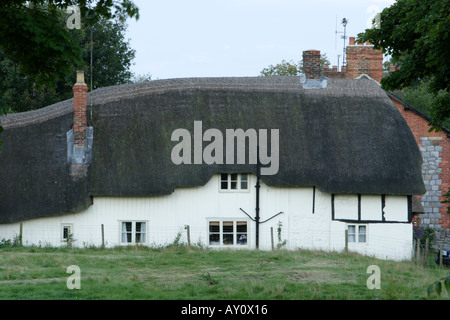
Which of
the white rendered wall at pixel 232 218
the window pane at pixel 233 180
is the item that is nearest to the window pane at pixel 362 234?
the white rendered wall at pixel 232 218

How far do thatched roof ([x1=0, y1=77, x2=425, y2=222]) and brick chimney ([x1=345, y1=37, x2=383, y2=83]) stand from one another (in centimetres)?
607

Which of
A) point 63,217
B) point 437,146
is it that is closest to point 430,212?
point 437,146

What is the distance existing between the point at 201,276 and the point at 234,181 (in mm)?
9963

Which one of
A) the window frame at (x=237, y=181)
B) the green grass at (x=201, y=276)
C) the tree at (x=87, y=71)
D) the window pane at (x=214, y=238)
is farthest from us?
the tree at (x=87, y=71)

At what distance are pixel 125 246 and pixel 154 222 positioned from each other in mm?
1439

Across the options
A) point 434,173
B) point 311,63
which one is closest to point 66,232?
point 311,63

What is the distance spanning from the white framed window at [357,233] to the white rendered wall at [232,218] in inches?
7.9

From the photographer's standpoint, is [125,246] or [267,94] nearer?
[125,246]

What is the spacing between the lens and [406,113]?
3425 centimetres

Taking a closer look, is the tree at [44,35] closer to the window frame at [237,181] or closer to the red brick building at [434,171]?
the window frame at [237,181]

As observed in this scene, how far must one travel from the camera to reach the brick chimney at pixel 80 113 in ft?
88.6

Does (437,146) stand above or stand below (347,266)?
above

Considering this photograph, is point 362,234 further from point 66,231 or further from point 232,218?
point 66,231
